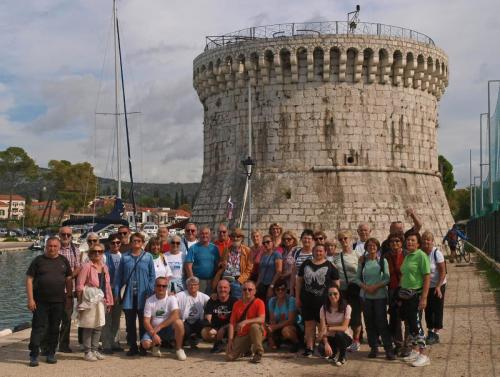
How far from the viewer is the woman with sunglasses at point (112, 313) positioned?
870cm

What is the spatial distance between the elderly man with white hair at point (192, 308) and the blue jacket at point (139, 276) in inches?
18.4

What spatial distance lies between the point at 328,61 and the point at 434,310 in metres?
15.2

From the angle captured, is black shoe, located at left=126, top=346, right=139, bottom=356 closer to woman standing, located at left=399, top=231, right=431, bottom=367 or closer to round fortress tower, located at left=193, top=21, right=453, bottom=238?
woman standing, located at left=399, top=231, right=431, bottom=367

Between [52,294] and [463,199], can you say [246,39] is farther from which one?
[463,199]

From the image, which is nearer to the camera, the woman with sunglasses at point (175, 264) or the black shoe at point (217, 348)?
the black shoe at point (217, 348)

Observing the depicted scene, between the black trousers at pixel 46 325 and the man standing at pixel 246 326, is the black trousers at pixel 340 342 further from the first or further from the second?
the black trousers at pixel 46 325

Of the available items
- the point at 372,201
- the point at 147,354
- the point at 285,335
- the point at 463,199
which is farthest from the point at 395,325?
the point at 463,199

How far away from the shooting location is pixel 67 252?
8.75 meters

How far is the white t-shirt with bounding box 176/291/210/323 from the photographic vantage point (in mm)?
8766

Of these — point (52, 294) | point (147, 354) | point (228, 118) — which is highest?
point (228, 118)

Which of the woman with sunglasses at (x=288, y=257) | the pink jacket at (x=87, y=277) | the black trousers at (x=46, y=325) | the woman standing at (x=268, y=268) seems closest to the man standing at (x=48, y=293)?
the black trousers at (x=46, y=325)

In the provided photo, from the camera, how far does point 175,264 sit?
9125mm

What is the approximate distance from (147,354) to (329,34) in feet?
54.8

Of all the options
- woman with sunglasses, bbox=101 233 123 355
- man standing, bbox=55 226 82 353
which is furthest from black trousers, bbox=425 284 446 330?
man standing, bbox=55 226 82 353
